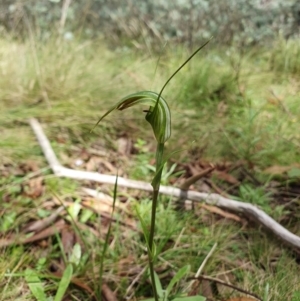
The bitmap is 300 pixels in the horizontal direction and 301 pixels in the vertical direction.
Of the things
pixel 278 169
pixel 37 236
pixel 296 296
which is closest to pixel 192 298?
pixel 296 296

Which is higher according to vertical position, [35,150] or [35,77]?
[35,77]

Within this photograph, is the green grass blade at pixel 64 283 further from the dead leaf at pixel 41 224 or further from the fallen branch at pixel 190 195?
the fallen branch at pixel 190 195

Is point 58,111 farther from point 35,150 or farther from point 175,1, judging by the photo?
point 175,1

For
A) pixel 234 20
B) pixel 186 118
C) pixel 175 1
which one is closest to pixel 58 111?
pixel 186 118

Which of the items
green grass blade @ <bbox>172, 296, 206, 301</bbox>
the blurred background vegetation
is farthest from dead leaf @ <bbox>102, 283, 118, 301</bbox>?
the blurred background vegetation

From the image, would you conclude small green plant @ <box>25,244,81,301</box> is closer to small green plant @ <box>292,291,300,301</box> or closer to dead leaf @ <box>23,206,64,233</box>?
dead leaf @ <box>23,206,64,233</box>

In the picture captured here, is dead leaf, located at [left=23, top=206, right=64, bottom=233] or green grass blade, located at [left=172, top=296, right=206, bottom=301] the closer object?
green grass blade, located at [left=172, top=296, right=206, bottom=301]

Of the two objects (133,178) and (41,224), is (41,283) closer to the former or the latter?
(41,224)
